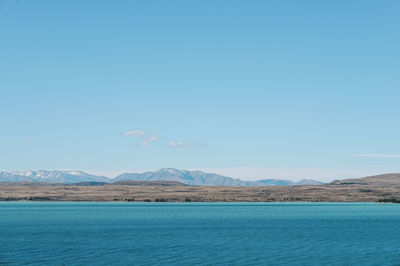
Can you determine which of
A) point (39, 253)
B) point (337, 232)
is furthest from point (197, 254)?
point (337, 232)

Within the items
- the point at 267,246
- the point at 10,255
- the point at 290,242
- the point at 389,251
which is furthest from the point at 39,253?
the point at 389,251

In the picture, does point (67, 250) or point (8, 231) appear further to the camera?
point (8, 231)

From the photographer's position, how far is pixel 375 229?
107812mm

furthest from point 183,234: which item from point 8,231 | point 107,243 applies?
point 8,231

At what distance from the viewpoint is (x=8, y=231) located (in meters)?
106

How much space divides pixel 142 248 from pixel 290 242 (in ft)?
75.3

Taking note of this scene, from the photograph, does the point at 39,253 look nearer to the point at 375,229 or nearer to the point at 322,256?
the point at 322,256

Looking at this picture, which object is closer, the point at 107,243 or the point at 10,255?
the point at 10,255

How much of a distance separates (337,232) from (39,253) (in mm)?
55880

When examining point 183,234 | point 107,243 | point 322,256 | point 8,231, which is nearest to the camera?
point 322,256

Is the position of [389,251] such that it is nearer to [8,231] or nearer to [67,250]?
[67,250]

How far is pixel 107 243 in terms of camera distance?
8262 centimetres

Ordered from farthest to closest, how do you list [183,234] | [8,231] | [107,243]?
[8,231], [183,234], [107,243]

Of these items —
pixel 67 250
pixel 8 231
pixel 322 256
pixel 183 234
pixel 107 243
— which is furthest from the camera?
pixel 8 231
